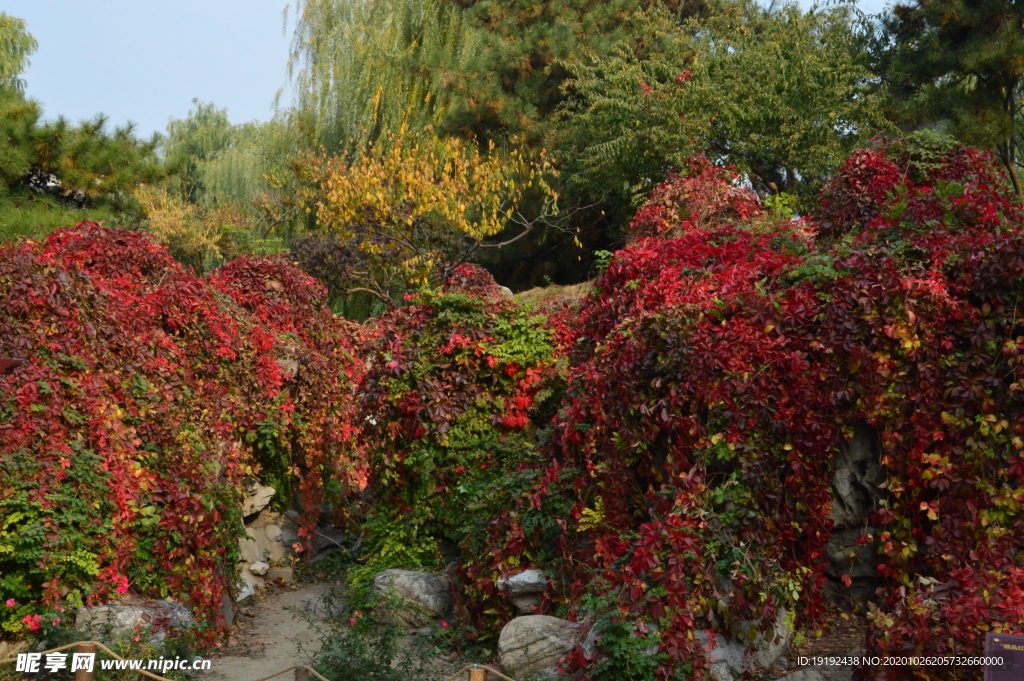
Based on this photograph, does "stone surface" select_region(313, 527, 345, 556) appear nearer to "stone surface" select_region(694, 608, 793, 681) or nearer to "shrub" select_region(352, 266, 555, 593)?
"shrub" select_region(352, 266, 555, 593)

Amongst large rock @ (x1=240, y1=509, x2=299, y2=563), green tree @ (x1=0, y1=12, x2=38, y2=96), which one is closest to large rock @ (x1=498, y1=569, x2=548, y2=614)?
large rock @ (x1=240, y1=509, x2=299, y2=563)

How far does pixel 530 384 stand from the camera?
28.0 feet

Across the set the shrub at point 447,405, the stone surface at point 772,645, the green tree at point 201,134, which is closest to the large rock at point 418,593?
the shrub at point 447,405

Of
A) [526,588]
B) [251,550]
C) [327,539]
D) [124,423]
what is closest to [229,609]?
Result: [251,550]

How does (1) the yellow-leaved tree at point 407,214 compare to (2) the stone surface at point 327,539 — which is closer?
(2) the stone surface at point 327,539

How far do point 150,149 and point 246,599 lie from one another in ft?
32.8

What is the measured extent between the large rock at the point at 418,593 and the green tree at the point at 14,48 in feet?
66.2

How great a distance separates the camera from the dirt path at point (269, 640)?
6832 mm

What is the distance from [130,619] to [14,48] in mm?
22765

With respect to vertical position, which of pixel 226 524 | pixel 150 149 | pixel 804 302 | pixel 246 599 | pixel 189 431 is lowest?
pixel 246 599

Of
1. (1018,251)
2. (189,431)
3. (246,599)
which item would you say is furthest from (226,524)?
(1018,251)

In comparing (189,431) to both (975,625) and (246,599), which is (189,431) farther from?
(975,625)

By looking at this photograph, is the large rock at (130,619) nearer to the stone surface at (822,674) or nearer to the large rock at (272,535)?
the large rock at (272,535)

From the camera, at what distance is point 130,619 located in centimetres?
635
